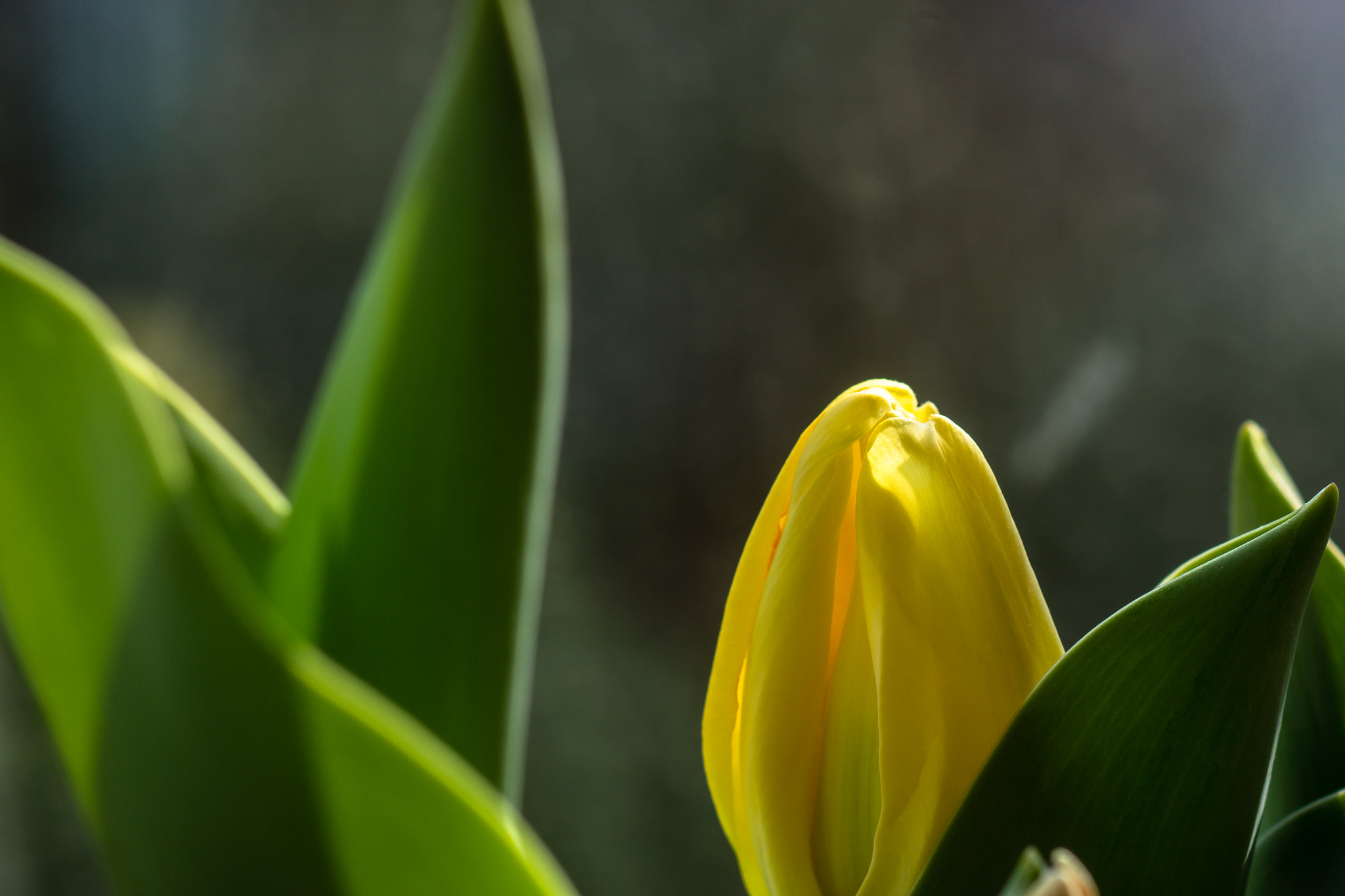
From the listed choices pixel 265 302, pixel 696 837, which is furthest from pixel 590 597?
pixel 265 302

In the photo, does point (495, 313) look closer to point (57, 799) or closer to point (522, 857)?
point (522, 857)

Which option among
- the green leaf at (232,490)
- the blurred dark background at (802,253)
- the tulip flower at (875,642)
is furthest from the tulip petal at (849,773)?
the blurred dark background at (802,253)

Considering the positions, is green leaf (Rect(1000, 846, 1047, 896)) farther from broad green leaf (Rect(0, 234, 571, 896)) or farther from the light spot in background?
the light spot in background

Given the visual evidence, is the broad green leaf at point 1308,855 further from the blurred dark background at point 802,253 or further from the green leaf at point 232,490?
the blurred dark background at point 802,253

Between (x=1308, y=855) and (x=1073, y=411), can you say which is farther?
(x=1073, y=411)

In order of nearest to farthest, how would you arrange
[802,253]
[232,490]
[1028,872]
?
[1028,872] → [232,490] → [802,253]

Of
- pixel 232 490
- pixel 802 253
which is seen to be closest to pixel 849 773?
pixel 232 490

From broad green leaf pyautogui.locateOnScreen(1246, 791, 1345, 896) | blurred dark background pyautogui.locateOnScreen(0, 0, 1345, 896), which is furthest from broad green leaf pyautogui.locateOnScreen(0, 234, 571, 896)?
blurred dark background pyautogui.locateOnScreen(0, 0, 1345, 896)

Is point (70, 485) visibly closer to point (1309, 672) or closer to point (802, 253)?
point (1309, 672)
